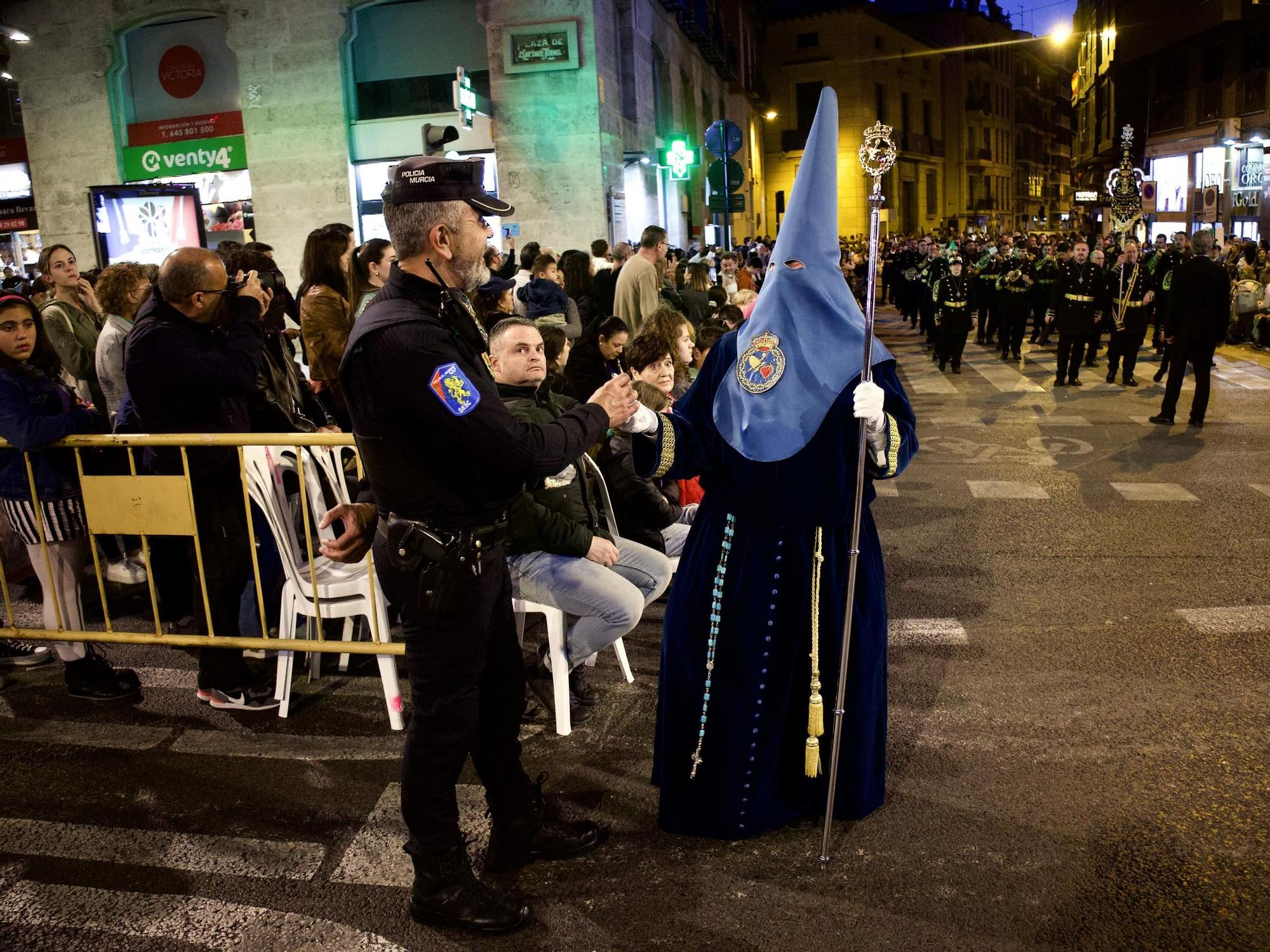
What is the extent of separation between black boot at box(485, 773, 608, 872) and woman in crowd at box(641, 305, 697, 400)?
10.4 feet

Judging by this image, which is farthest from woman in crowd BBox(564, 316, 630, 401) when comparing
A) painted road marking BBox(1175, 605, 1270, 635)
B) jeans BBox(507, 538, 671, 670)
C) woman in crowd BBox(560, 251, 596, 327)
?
painted road marking BBox(1175, 605, 1270, 635)

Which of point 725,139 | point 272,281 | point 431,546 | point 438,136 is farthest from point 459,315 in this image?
point 725,139

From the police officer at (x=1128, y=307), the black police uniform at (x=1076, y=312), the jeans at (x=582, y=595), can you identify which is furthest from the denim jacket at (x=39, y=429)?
the police officer at (x=1128, y=307)

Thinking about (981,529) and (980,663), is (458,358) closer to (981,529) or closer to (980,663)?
(980,663)

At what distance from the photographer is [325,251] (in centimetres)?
600

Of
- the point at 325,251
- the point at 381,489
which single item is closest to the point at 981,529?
the point at 325,251

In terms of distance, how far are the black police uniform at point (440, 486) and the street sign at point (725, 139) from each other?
45.8ft

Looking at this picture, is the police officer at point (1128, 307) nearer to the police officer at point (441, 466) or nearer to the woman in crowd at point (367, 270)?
the woman in crowd at point (367, 270)

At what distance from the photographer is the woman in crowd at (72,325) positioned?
22.4 feet

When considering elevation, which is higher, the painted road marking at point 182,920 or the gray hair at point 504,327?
the gray hair at point 504,327

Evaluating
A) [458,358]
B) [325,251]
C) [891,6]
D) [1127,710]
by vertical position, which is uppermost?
[891,6]

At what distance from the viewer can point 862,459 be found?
306 cm

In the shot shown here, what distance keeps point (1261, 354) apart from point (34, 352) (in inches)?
667

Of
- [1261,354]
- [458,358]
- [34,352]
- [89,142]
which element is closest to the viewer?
[458,358]
